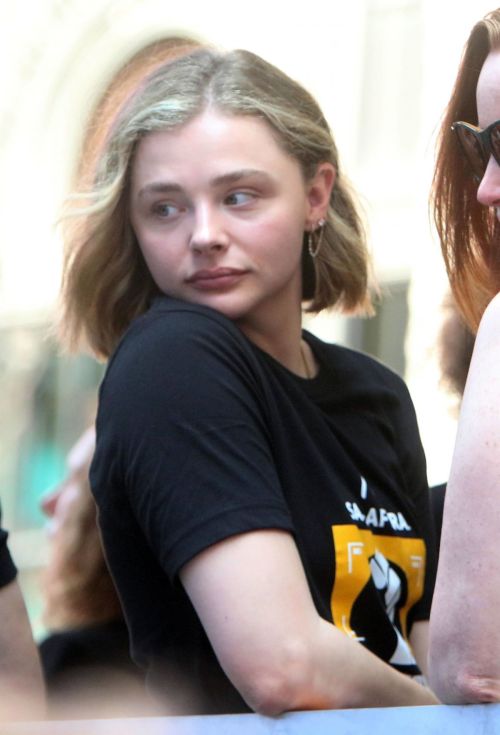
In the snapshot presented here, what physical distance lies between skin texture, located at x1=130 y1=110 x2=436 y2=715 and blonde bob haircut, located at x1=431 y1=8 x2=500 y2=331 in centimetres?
22

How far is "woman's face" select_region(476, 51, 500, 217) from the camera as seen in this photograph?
1.86 m

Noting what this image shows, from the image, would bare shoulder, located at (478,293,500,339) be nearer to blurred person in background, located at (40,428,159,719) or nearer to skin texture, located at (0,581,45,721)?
skin texture, located at (0,581,45,721)

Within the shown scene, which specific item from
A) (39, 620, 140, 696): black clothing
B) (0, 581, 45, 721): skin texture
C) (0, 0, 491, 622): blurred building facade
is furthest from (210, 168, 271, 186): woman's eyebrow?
(0, 0, 491, 622): blurred building facade

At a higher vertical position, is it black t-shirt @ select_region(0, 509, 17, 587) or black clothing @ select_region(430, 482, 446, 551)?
black t-shirt @ select_region(0, 509, 17, 587)

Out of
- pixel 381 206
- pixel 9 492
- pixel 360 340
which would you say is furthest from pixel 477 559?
pixel 9 492

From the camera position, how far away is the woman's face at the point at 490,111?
1858 mm

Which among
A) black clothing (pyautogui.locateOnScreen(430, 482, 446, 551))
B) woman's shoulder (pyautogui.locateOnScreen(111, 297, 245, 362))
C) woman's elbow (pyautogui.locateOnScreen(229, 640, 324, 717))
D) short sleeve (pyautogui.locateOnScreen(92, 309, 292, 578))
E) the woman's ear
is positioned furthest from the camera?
black clothing (pyautogui.locateOnScreen(430, 482, 446, 551))

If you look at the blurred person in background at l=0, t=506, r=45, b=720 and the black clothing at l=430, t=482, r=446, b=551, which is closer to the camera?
the blurred person in background at l=0, t=506, r=45, b=720

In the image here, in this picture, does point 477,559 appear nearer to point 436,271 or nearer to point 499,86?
point 499,86

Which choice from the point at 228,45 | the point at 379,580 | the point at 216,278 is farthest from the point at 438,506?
the point at 228,45

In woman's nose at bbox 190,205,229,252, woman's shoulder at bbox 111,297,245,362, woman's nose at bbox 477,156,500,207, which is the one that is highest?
woman's nose at bbox 477,156,500,207

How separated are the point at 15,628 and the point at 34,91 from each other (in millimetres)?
5306

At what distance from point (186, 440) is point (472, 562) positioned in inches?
19.2

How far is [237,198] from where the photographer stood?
218 cm
